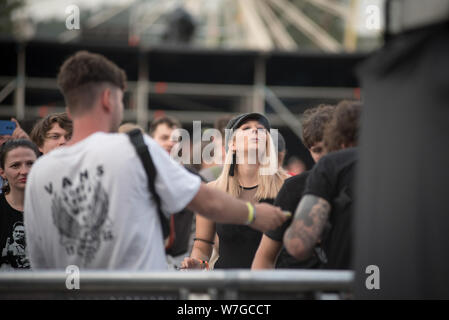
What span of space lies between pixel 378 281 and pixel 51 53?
1250 cm

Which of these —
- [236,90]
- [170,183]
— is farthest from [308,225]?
[236,90]

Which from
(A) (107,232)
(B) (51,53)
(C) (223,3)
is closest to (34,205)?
(A) (107,232)

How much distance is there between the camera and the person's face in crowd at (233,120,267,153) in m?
4.34

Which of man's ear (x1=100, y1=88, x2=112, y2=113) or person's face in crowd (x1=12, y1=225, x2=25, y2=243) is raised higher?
man's ear (x1=100, y1=88, x2=112, y2=113)

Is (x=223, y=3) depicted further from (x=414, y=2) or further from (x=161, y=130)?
(x=414, y=2)

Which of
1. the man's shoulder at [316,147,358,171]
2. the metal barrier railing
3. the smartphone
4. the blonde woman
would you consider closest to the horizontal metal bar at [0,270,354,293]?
the metal barrier railing

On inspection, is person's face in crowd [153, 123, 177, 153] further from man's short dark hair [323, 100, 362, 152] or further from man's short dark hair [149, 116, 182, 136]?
man's short dark hair [323, 100, 362, 152]

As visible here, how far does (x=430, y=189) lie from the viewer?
1745 mm

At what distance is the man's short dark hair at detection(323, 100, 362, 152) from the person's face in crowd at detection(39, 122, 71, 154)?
247 cm

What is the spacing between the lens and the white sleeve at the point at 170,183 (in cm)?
249

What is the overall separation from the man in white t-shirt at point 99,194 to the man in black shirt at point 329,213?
0.39 meters

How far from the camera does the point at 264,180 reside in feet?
14.0

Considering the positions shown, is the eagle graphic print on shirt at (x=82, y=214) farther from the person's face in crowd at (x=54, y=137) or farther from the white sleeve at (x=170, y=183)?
the person's face in crowd at (x=54, y=137)

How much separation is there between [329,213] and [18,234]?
7.41ft
